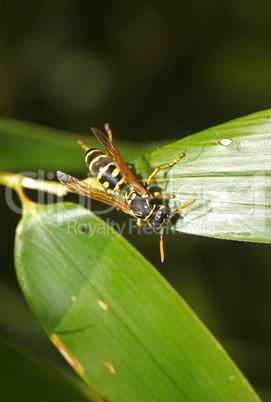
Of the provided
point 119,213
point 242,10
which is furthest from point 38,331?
point 242,10

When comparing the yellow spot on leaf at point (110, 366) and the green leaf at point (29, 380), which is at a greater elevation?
the yellow spot on leaf at point (110, 366)

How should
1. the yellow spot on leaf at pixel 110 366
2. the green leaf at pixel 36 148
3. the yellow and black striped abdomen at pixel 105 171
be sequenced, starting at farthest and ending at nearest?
the green leaf at pixel 36 148
the yellow and black striped abdomen at pixel 105 171
the yellow spot on leaf at pixel 110 366

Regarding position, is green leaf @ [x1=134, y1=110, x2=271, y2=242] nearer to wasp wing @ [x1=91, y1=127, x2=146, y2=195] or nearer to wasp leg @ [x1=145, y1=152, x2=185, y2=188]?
wasp leg @ [x1=145, y1=152, x2=185, y2=188]

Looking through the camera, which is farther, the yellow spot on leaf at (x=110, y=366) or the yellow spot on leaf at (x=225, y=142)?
the yellow spot on leaf at (x=110, y=366)

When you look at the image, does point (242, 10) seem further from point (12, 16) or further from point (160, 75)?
point (12, 16)

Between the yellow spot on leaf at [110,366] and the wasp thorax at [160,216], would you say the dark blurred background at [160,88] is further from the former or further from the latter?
the yellow spot on leaf at [110,366]

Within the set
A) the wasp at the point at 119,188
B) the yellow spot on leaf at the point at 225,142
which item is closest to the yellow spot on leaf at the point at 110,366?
the wasp at the point at 119,188

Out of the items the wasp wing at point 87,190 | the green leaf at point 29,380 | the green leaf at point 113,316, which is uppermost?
the wasp wing at point 87,190
